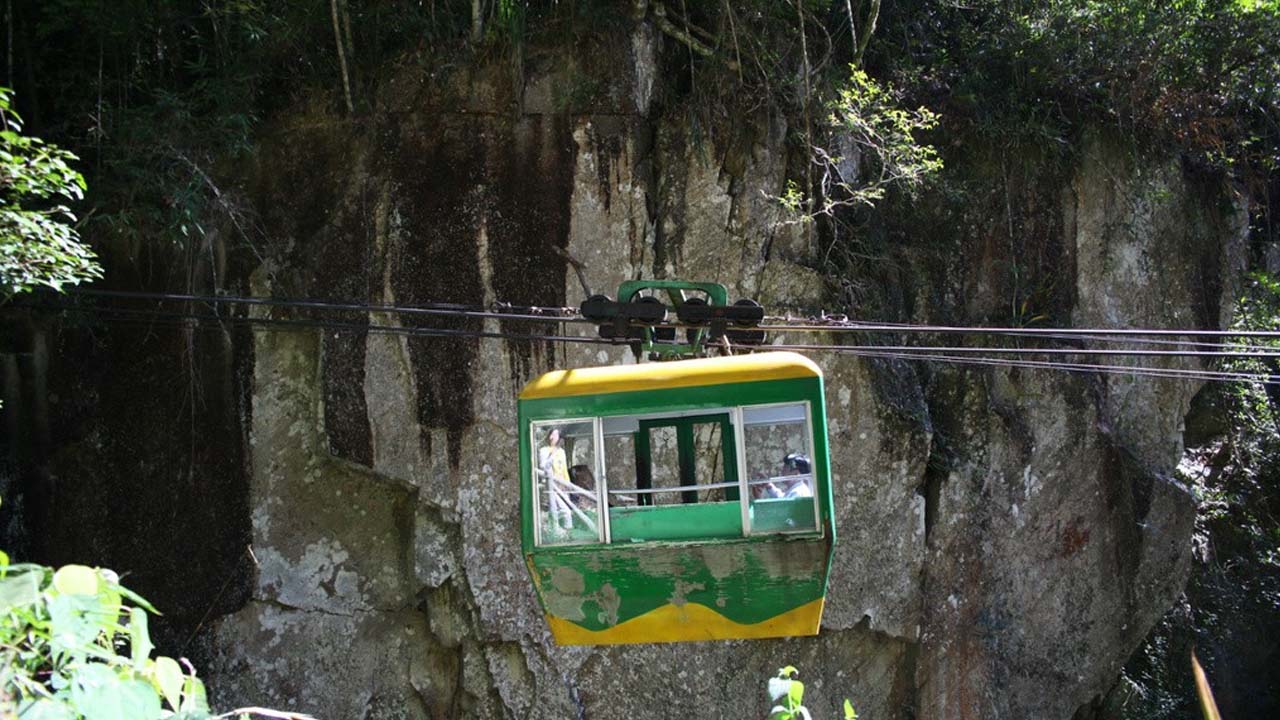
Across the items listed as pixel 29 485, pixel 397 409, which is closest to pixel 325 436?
pixel 397 409

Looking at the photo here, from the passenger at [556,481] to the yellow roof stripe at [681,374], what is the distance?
0.23m

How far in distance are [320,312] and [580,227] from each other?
1886 millimetres

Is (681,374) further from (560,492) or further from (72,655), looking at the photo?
(72,655)

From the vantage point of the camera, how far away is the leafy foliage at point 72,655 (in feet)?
6.14

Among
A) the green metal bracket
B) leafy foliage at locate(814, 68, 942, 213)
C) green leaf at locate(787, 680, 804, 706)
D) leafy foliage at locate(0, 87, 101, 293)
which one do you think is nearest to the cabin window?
the green metal bracket

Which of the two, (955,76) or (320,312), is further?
(955,76)

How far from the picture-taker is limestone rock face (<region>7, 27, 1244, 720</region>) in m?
8.39

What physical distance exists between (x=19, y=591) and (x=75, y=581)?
0.34ft

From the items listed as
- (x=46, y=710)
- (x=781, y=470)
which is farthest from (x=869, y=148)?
(x=46, y=710)

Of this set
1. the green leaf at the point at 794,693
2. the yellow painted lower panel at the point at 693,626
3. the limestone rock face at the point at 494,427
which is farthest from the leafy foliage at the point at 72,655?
the limestone rock face at the point at 494,427

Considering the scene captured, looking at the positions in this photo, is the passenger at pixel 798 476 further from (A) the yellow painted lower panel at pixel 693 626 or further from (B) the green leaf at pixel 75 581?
(B) the green leaf at pixel 75 581

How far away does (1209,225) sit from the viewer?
10.3 meters

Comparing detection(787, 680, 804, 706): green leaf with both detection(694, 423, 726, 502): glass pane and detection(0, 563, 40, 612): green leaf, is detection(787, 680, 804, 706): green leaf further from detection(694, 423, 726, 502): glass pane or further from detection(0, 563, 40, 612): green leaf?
detection(694, 423, 726, 502): glass pane

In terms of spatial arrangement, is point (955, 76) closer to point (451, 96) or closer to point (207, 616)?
point (451, 96)
